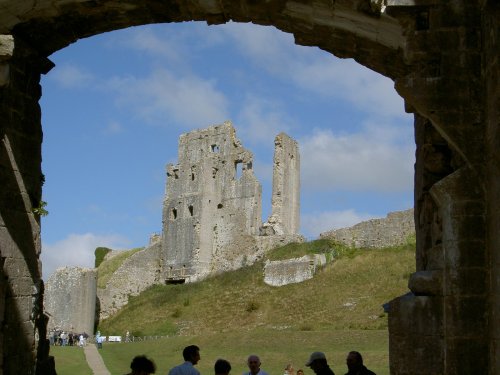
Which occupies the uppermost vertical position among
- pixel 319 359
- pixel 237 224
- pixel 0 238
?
pixel 237 224

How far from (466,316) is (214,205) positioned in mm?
46980

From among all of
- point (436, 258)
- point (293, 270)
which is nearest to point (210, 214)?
point (293, 270)

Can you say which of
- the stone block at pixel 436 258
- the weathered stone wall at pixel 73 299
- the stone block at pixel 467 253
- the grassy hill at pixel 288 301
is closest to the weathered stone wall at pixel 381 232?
the grassy hill at pixel 288 301

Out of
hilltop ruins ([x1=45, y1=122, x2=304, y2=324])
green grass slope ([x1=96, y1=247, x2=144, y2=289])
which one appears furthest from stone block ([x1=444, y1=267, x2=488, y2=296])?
green grass slope ([x1=96, y1=247, x2=144, y2=289])

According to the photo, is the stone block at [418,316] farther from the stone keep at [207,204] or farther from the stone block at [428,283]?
the stone keep at [207,204]

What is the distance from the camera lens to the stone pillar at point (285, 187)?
5041cm

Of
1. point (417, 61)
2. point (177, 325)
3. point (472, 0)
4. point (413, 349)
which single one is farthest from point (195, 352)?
point (177, 325)

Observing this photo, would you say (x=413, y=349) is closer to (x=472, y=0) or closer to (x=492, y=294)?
(x=492, y=294)

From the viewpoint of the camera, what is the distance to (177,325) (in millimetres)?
36156

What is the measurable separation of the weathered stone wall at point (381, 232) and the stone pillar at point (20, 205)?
33.9 meters

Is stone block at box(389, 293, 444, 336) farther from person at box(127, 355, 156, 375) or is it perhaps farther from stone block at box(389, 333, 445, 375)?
person at box(127, 355, 156, 375)

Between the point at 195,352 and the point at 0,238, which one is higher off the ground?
the point at 0,238

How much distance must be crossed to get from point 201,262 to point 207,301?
38.3 feet

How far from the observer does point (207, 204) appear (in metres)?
52.2
